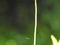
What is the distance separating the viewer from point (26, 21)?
2.88ft

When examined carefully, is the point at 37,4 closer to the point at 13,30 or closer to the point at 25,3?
the point at 25,3

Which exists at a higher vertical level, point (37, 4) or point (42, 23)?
point (37, 4)

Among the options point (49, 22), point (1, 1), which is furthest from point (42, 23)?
point (1, 1)

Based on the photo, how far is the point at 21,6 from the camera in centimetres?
88

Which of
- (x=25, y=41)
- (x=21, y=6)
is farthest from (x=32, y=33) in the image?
(x=21, y=6)

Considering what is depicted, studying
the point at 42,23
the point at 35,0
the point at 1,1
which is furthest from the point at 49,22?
the point at 1,1

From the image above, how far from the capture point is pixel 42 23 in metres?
0.89

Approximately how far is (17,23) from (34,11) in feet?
0.38

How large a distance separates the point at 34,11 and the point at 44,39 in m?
0.16

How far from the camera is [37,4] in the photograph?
89 cm

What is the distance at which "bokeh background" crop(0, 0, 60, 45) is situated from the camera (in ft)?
2.82

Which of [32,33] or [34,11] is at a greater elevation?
[34,11]

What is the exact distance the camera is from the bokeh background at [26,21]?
2.82ft

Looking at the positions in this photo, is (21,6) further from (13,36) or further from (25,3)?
(13,36)
